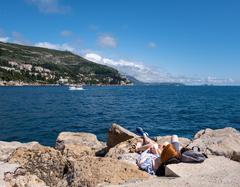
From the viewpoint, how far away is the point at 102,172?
36.4 feet

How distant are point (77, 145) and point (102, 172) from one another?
6.71m

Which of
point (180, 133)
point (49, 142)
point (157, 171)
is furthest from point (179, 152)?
point (180, 133)

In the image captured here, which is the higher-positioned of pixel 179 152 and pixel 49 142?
pixel 179 152

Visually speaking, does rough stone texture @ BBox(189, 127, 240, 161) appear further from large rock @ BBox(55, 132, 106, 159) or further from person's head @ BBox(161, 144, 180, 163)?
large rock @ BBox(55, 132, 106, 159)

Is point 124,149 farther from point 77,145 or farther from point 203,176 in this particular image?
point 203,176

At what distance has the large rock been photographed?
16.5 m

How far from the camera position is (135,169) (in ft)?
38.5

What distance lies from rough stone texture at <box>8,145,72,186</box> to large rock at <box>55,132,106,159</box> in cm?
297

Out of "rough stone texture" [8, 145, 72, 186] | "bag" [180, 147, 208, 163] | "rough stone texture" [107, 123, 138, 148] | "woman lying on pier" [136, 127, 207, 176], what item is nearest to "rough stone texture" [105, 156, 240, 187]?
"bag" [180, 147, 208, 163]

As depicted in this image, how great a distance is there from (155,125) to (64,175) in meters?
31.5

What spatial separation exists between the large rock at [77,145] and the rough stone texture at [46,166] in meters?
2.97

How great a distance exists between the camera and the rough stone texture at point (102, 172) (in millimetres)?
10820

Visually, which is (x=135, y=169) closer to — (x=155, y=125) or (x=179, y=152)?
(x=179, y=152)

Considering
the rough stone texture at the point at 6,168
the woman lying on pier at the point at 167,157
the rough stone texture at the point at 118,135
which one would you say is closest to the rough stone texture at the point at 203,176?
the woman lying on pier at the point at 167,157
